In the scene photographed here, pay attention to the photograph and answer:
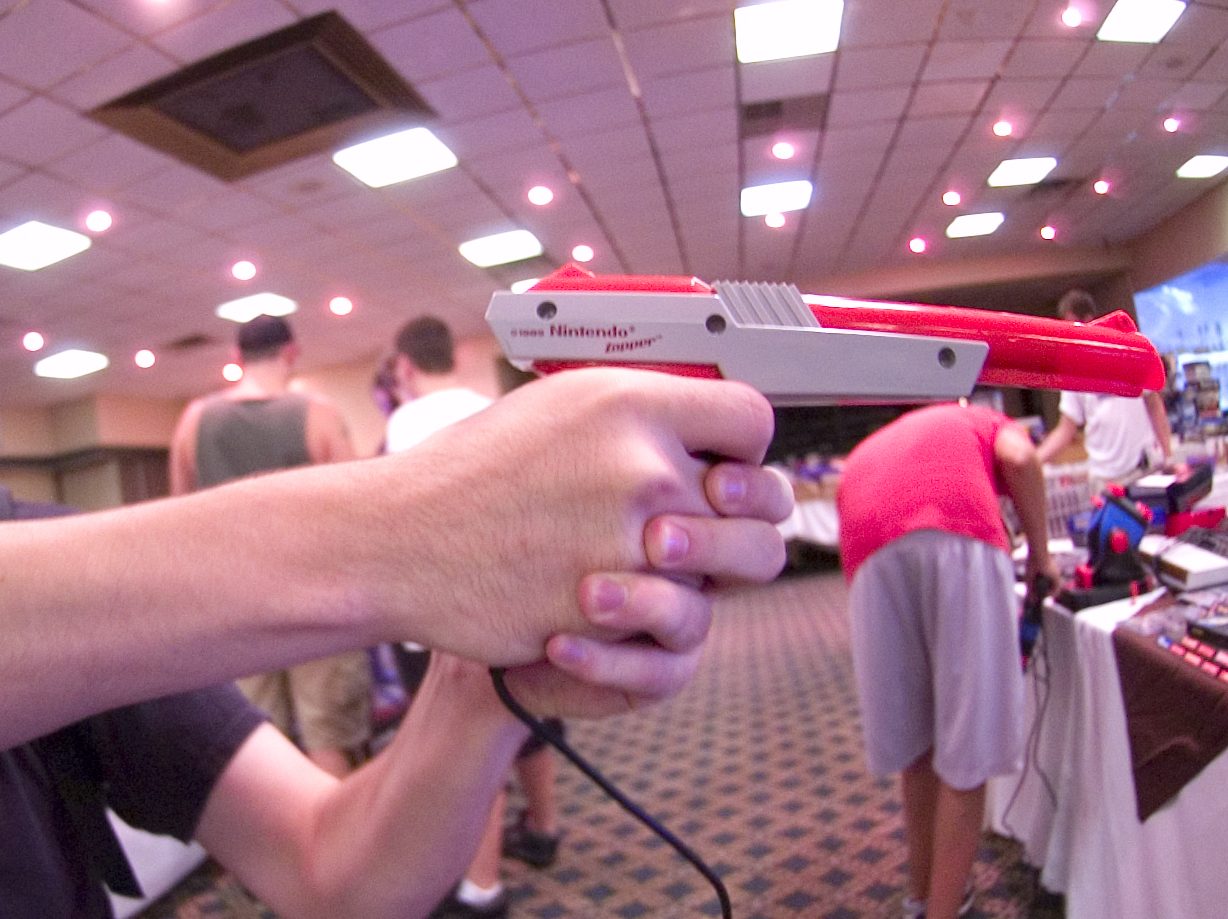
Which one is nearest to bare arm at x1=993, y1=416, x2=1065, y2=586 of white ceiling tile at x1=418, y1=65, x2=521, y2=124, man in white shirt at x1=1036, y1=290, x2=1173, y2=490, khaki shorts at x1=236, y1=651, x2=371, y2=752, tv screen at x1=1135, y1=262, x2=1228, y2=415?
man in white shirt at x1=1036, y1=290, x2=1173, y2=490

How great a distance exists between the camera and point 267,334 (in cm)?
59

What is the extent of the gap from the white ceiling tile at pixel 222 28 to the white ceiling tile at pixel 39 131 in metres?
0.06

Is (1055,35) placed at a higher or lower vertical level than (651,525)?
higher

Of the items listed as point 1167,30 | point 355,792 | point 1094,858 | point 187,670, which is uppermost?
point 1167,30

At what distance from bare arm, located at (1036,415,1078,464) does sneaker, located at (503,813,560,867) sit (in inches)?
56.6

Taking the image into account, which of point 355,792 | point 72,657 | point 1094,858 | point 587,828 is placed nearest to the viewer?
point 72,657

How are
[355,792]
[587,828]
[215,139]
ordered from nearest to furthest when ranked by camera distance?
1. [215,139]
2. [355,792]
3. [587,828]

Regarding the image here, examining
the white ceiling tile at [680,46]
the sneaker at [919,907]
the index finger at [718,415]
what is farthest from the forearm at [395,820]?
the sneaker at [919,907]

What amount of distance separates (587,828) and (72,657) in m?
1.69

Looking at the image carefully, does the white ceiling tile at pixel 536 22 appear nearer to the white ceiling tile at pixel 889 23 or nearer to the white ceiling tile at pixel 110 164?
the white ceiling tile at pixel 889 23

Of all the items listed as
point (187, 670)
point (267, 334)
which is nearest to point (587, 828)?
point (267, 334)

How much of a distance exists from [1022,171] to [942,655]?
3.39 feet

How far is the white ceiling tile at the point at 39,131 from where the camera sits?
1.08ft

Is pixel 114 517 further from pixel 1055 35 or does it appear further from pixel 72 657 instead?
pixel 1055 35
